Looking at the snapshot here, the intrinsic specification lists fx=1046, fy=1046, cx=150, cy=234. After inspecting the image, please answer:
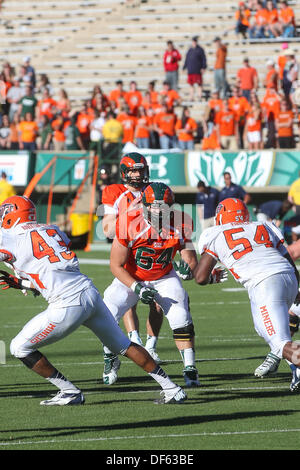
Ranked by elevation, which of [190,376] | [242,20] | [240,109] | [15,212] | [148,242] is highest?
[242,20]

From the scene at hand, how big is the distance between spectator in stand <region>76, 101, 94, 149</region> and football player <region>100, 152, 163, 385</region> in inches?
563

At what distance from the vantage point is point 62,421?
289 inches

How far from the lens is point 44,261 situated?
7.58m

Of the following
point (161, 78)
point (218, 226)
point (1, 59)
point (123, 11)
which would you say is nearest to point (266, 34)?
point (161, 78)

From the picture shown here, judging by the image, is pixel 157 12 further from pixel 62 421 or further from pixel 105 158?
pixel 62 421

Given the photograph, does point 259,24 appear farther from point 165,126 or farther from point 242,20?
point 165,126

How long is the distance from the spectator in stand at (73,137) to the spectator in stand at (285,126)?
4755 mm

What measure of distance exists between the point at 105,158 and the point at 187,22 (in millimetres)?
7453

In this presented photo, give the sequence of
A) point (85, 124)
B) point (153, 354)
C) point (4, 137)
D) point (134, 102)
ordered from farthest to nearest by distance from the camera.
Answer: point (4, 137) → point (134, 102) → point (85, 124) → point (153, 354)

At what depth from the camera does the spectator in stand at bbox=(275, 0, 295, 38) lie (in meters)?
26.7

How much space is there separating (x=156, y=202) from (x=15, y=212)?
1212mm

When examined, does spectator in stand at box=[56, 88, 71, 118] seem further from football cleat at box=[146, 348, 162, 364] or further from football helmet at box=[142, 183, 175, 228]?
football helmet at box=[142, 183, 175, 228]

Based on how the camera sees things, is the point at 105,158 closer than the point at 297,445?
No

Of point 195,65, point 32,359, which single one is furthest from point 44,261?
point 195,65
